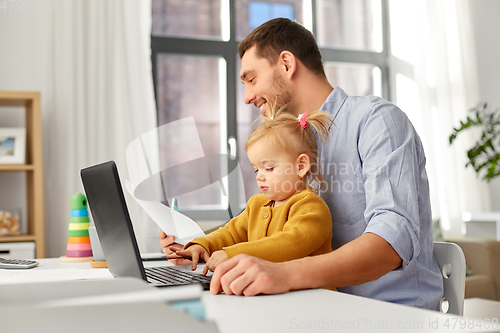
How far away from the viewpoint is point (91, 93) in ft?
9.62

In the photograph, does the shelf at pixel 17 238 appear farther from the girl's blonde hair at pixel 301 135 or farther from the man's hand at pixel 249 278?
the man's hand at pixel 249 278

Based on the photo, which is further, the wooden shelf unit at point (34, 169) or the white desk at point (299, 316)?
the wooden shelf unit at point (34, 169)

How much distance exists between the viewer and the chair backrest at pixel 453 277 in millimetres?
1010

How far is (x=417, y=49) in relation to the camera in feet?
12.8

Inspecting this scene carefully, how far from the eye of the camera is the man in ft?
2.53

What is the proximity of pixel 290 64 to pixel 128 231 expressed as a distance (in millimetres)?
819

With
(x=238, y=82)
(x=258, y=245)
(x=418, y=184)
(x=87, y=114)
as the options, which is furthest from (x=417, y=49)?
(x=258, y=245)

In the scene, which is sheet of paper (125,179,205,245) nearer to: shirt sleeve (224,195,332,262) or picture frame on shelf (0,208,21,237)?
shirt sleeve (224,195,332,262)

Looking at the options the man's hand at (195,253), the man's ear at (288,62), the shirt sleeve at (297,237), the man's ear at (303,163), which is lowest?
the man's hand at (195,253)

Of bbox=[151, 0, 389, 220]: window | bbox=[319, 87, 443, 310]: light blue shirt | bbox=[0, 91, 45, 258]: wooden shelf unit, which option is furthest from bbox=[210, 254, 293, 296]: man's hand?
bbox=[151, 0, 389, 220]: window

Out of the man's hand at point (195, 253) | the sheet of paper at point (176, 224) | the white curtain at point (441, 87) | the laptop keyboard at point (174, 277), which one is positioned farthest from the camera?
the white curtain at point (441, 87)

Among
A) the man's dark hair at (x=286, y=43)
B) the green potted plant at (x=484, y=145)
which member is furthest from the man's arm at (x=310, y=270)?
the green potted plant at (x=484, y=145)

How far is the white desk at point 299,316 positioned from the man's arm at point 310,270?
2 cm

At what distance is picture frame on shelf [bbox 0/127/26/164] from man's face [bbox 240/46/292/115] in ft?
5.43
